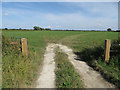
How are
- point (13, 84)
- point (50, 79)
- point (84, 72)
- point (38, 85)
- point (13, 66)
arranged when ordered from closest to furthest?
point (13, 84) < point (38, 85) < point (50, 79) < point (13, 66) < point (84, 72)

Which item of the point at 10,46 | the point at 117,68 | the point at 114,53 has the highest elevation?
the point at 10,46

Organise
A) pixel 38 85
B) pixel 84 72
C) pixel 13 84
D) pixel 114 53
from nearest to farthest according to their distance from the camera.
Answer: pixel 13 84
pixel 38 85
pixel 84 72
pixel 114 53

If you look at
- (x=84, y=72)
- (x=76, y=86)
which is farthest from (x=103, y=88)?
(x=84, y=72)

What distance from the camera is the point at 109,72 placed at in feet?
15.1

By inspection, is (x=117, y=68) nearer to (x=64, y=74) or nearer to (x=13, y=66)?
(x=64, y=74)

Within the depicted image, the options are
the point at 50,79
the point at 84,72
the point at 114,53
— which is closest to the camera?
the point at 50,79

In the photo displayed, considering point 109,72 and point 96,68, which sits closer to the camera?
point 109,72

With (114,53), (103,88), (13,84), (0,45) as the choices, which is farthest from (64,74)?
(0,45)

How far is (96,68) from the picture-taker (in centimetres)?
527

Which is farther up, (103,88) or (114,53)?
(114,53)

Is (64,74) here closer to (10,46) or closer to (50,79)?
(50,79)

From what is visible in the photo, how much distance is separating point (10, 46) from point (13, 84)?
134 inches

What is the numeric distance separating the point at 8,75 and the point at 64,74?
224cm

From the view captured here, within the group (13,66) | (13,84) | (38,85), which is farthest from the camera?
(13,66)
